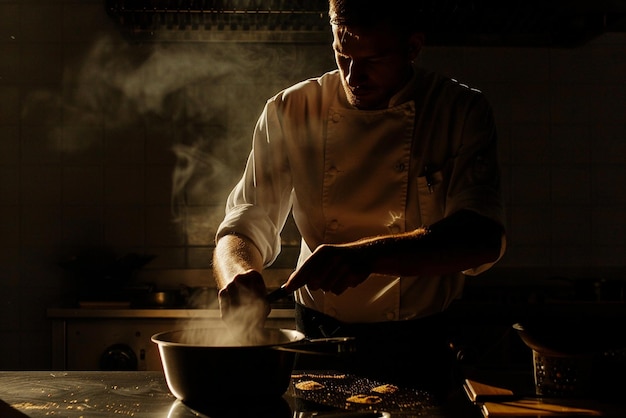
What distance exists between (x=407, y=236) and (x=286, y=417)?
503 millimetres

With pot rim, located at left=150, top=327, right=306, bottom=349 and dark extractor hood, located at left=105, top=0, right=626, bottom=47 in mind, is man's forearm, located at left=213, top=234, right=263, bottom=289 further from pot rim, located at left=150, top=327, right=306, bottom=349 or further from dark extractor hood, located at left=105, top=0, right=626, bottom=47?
dark extractor hood, located at left=105, top=0, right=626, bottom=47

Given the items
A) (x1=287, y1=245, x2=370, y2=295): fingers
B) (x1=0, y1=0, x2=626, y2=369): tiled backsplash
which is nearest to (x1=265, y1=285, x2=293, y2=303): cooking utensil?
(x1=287, y1=245, x2=370, y2=295): fingers

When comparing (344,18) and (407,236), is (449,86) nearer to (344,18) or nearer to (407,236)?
(344,18)

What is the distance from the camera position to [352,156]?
1826 millimetres

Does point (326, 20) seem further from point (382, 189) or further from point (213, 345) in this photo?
point (213, 345)

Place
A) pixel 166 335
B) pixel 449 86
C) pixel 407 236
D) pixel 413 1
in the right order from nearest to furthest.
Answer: pixel 166 335 < pixel 407 236 < pixel 413 1 < pixel 449 86

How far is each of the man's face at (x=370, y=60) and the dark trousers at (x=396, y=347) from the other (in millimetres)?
515

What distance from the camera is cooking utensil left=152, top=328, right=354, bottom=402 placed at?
1.11 meters

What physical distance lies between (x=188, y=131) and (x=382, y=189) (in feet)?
6.07

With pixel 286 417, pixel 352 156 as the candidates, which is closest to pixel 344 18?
pixel 352 156

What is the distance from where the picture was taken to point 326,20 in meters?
3.11

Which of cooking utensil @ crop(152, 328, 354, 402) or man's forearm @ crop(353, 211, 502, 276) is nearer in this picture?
cooking utensil @ crop(152, 328, 354, 402)

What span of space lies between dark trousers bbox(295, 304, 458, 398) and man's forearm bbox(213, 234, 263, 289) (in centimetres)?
23

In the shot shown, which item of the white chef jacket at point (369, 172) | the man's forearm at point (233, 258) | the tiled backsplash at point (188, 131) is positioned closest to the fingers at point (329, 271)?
the man's forearm at point (233, 258)
